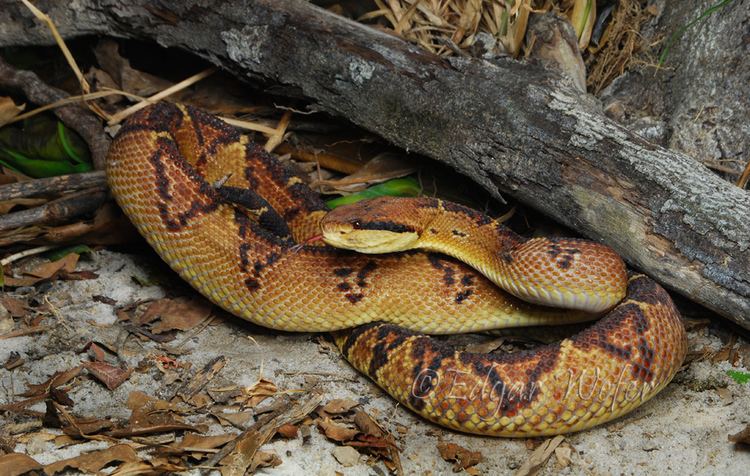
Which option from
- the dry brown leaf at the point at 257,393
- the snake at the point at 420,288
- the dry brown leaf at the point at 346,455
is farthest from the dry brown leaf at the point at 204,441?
the snake at the point at 420,288

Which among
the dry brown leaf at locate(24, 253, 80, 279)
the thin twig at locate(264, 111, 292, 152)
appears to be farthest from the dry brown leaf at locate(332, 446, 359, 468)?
the thin twig at locate(264, 111, 292, 152)

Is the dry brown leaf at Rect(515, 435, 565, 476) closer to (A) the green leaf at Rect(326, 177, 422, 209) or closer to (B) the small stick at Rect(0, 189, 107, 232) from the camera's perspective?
(A) the green leaf at Rect(326, 177, 422, 209)

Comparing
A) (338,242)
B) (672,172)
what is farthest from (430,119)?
(672,172)

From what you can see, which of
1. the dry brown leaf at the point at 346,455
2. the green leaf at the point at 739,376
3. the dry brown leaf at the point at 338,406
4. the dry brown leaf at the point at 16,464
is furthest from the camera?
the green leaf at the point at 739,376

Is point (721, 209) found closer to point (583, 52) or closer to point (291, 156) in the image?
point (583, 52)

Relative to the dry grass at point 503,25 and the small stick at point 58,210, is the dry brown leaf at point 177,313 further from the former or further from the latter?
the dry grass at point 503,25

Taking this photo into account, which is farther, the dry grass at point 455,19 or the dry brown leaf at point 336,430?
the dry grass at point 455,19

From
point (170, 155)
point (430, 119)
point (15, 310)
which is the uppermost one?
point (430, 119)
